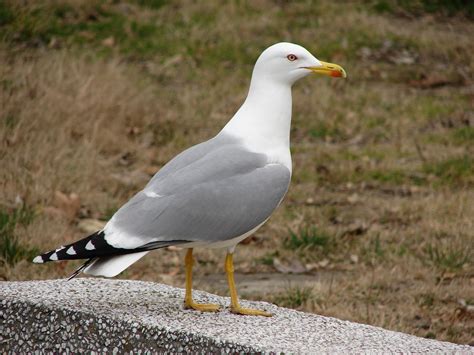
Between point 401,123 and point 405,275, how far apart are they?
3.38 meters

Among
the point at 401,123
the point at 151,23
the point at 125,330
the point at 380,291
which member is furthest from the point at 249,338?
the point at 151,23

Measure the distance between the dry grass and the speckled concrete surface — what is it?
3.78 ft

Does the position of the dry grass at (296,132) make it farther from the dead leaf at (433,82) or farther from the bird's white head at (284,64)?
the bird's white head at (284,64)

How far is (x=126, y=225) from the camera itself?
11.6 feet

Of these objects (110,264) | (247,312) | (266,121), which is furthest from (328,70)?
(110,264)

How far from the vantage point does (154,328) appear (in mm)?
3590

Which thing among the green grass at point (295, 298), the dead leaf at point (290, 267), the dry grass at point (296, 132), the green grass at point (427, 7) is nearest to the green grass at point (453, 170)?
the dry grass at point (296, 132)

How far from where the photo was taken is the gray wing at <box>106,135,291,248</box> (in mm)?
3574

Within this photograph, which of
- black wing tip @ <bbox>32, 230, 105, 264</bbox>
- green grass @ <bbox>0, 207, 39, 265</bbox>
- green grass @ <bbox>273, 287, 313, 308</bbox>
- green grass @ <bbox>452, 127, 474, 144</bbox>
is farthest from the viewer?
green grass @ <bbox>452, 127, 474, 144</bbox>

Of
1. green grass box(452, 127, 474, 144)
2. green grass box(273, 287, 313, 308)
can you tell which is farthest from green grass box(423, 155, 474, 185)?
green grass box(273, 287, 313, 308)

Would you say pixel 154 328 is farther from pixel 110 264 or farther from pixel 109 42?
pixel 109 42

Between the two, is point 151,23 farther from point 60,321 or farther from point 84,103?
point 60,321

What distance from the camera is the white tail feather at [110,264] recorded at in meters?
3.42

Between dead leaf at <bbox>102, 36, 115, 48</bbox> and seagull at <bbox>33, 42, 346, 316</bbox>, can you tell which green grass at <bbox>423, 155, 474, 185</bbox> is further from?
dead leaf at <bbox>102, 36, 115, 48</bbox>
